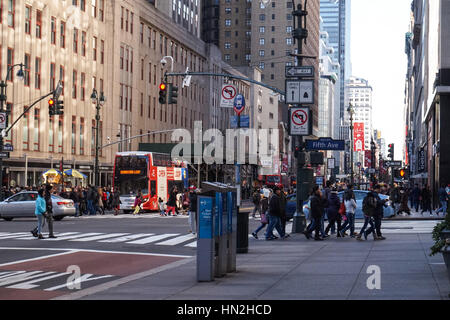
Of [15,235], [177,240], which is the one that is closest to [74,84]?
[15,235]

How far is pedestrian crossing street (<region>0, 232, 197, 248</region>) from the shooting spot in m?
24.6

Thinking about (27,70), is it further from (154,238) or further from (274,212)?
(274,212)

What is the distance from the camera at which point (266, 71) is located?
159625mm

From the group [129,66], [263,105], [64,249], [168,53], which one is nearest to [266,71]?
[263,105]

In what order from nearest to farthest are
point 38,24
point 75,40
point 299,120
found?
point 299,120, point 38,24, point 75,40

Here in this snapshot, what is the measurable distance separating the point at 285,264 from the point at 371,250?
4.30 meters

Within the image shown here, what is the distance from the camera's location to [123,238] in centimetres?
2622

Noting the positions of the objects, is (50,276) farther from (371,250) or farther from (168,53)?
(168,53)

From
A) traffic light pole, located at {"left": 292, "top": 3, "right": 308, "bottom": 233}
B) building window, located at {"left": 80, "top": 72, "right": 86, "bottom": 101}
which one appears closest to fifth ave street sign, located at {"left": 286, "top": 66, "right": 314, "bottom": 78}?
traffic light pole, located at {"left": 292, "top": 3, "right": 308, "bottom": 233}

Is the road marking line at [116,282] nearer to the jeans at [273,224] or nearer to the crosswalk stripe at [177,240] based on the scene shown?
the crosswalk stripe at [177,240]

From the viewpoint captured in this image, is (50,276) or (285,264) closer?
(50,276)

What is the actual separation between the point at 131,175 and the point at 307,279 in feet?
125

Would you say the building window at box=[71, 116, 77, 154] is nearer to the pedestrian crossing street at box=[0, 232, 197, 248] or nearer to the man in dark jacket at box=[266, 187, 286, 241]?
the pedestrian crossing street at box=[0, 232, 197, 248]

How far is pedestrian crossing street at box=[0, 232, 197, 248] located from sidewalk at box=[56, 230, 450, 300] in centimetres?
435
